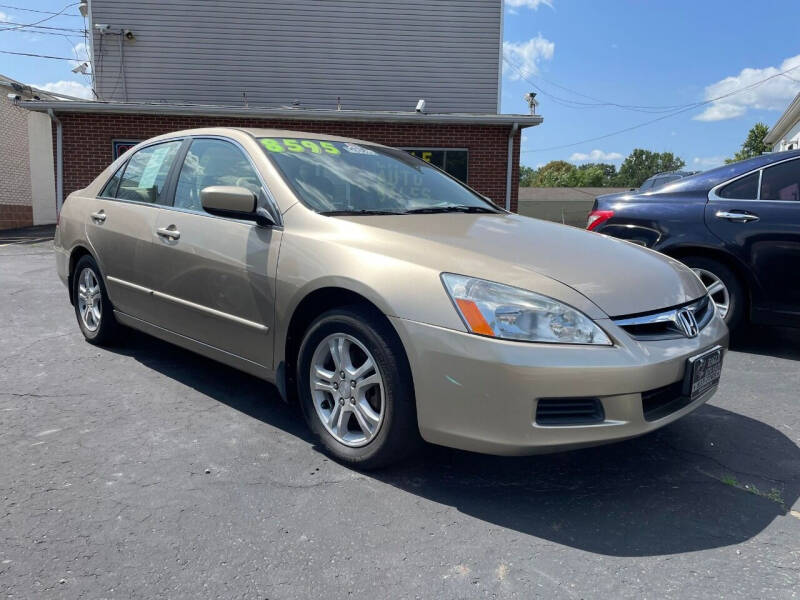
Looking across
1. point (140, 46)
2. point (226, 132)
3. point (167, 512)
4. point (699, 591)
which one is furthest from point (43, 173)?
point (699, 591)

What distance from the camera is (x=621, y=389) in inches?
100

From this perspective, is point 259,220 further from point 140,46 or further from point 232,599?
point 140,46

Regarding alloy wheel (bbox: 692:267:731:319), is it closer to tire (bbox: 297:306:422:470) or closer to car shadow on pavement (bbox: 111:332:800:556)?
car shadow on pavement (bbox: 111:332:800:556)

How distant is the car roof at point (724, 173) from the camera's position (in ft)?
17.3

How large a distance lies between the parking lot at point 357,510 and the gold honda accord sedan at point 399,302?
310 millimetres

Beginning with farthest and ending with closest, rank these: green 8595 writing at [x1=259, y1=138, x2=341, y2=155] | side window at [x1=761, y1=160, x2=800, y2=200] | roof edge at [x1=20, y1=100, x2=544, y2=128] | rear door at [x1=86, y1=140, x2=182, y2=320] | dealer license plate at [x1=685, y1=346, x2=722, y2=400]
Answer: roof edge at [x1=20, y1=100, x2=544, y2=128], side window at [x1=761, y1=160, x2=800, y2=200], rear door at [x1=86, y1=140, x2=182, y2=320], green 8595 writing at [x1=259, y1=138, x2=341, y2=155], dealer license plate at [x1=685, y1=346, x2=722, y2=400]

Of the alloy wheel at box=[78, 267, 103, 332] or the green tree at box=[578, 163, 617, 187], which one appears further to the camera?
the green tree at box=[578, 163, 617, 187]

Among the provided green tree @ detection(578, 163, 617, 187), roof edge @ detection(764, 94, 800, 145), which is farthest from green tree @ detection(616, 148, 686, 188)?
roof edge @ detection(764, 94, 800, 145)

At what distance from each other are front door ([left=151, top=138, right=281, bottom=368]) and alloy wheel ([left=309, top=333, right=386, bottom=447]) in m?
0.37

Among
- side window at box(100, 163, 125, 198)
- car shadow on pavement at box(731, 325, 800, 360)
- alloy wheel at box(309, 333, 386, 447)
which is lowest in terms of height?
car shadow on pavement at box(731, 325, 800, 360)

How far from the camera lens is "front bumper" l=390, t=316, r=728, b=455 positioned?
2492mm

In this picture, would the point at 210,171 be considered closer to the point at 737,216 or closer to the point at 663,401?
the point at 663,401

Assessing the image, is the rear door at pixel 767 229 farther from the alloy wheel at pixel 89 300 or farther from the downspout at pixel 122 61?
the downspout at pixel 122 61

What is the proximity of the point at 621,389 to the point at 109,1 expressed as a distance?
16.1 metres
